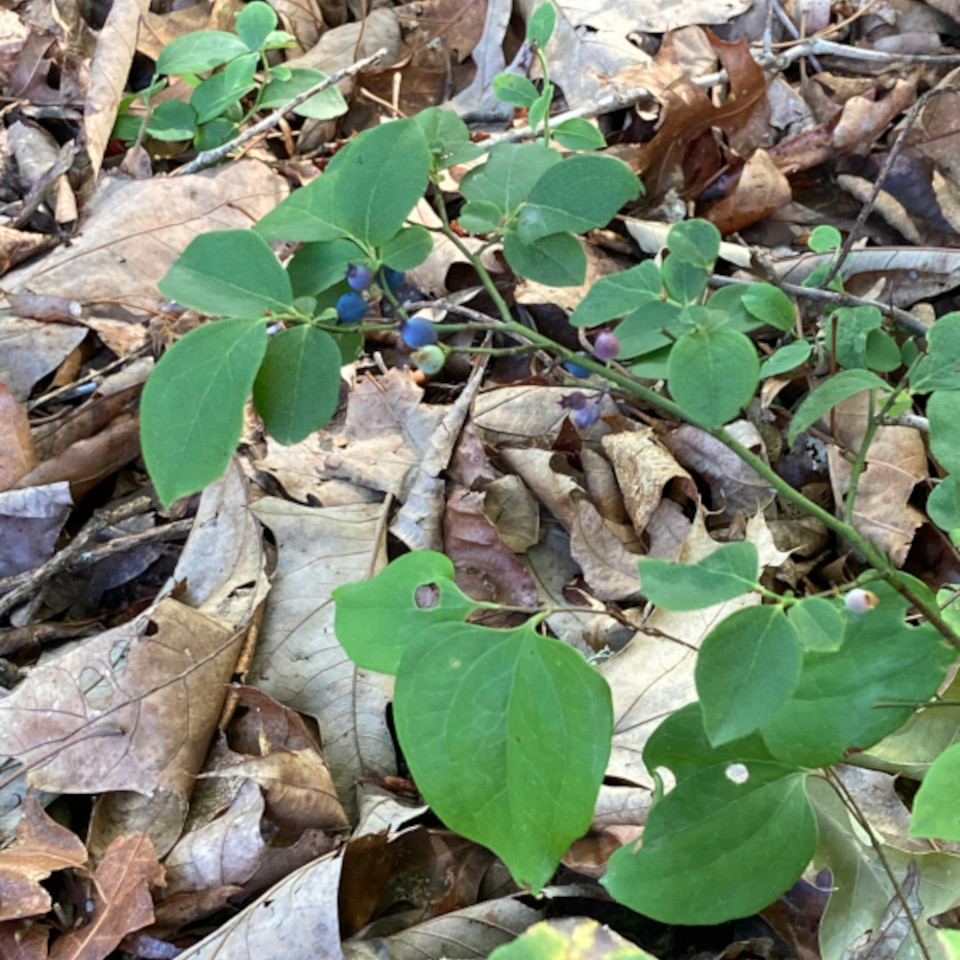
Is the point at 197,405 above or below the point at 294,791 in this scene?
above

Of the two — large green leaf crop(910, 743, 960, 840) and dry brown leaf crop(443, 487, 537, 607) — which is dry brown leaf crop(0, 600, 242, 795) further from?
large green leaf crop(910, 743, 960, 840)

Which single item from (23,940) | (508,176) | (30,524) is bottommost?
(23,940)

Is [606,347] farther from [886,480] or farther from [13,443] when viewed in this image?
[13,443]

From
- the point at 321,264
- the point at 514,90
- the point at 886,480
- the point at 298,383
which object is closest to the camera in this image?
the point at 298,383

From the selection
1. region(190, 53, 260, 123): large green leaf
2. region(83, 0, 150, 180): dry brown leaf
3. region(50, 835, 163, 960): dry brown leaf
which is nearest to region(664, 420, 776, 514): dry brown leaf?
region(50, 835, 163, 960): dry brown leaf

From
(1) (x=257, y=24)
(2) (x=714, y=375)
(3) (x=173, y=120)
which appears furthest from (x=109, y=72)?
(2) (x=714, y=375)

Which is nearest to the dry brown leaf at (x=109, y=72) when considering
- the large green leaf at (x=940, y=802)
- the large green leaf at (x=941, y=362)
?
the large green leaf at (x=941, y=362)

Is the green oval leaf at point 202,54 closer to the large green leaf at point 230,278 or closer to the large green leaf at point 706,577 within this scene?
the large green leaf at point 230,278
